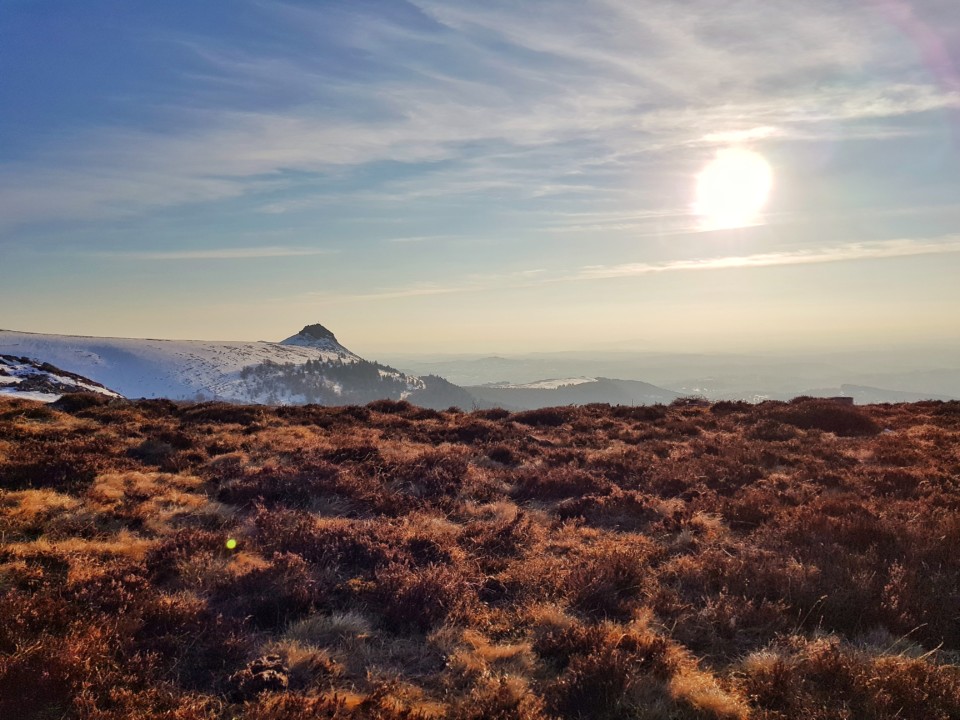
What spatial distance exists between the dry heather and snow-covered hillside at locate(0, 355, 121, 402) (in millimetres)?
14227

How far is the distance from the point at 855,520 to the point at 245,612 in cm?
919

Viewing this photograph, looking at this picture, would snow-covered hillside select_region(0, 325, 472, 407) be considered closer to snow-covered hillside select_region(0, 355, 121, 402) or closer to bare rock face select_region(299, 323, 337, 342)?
bare rock face select_region(299, 323, 337, 342)

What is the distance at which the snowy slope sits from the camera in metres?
95.6

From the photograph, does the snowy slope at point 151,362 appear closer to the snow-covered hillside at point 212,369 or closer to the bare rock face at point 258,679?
the snow-covered hillside at point 212,369

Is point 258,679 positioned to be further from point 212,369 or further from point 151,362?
point 151,362

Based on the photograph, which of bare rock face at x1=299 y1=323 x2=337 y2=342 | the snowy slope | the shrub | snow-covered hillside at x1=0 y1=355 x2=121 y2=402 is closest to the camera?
the shrub

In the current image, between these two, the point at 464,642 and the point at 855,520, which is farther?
the point at 855,520

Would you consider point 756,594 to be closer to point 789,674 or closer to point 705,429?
point 789,674

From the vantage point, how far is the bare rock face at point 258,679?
15.1 feet

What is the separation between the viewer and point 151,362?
351ft

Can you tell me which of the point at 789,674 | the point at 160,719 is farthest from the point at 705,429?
the point at 160,719

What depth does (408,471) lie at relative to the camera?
1234cm

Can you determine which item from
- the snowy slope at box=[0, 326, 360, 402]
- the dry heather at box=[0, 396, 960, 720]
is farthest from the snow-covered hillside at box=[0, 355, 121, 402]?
the snowy slope at box=[0, 326, 360, 402]

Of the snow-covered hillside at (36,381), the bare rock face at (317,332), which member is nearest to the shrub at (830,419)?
the snow-covered hillside at (36,381)
